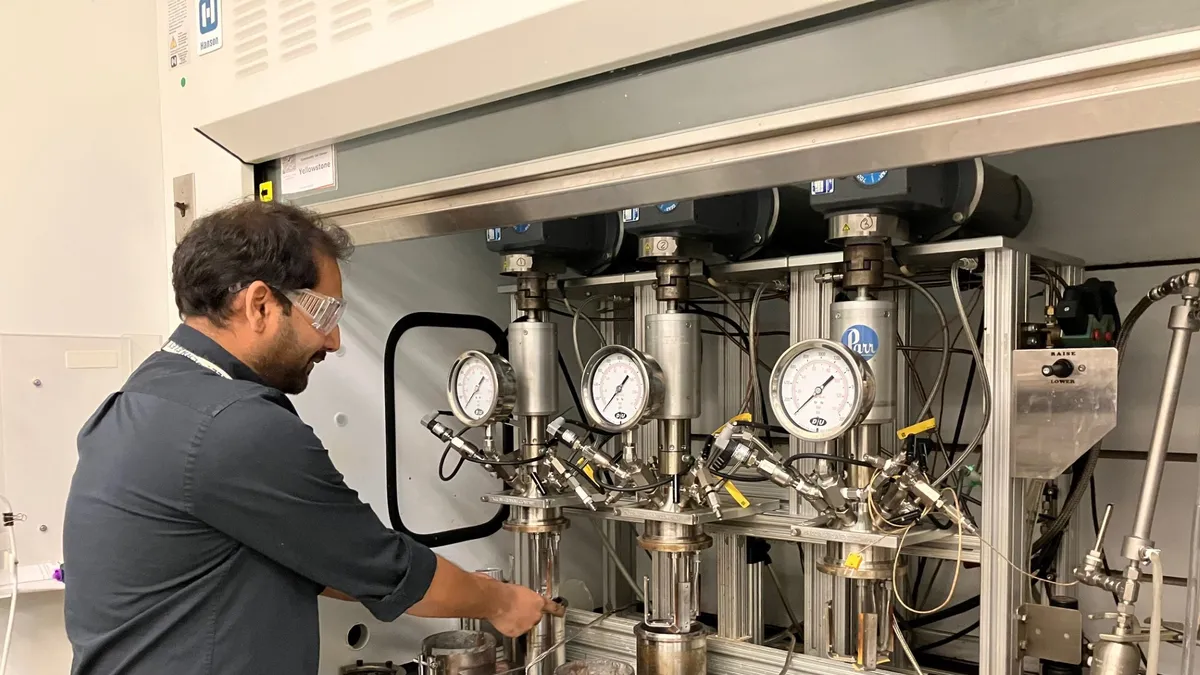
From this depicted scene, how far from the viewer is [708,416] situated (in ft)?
6.00

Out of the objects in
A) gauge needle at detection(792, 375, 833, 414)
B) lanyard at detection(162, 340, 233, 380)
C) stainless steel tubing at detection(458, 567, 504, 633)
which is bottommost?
stainless steel tubing at detection(458, 567, 504, 633)

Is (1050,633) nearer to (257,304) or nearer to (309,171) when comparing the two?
(257,304)

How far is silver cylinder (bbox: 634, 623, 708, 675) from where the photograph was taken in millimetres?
1343

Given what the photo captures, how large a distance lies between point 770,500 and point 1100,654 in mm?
586

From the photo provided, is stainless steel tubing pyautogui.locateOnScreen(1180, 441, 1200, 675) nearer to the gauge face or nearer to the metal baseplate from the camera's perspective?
the metal baseplate

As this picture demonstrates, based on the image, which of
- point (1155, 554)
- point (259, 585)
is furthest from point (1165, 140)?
point (259, 585)

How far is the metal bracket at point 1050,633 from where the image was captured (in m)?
1.13

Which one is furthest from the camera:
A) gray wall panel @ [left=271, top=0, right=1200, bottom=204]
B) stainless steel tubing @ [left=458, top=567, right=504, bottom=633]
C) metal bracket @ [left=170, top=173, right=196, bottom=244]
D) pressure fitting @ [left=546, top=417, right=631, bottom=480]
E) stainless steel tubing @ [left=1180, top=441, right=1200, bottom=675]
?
stainless steel tubing @ [left=458, top=567, right=504, bottom=633]

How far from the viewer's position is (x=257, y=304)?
1.11 metres

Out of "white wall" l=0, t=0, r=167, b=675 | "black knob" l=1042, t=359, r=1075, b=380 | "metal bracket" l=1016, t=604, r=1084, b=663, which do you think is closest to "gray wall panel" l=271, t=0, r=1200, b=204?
"black knob" l=1042, t=359, r=1075, b=380

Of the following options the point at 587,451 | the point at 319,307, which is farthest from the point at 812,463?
the point at 319,307

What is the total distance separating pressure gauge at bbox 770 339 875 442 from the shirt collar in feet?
2.40

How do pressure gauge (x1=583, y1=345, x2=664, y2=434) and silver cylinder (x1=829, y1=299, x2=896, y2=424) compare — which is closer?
silver cylinder (x1=829, y1=299, x2=896, y2=424)

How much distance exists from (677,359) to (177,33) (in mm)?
1004
